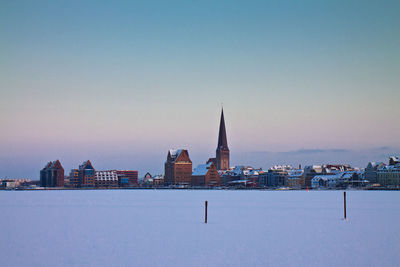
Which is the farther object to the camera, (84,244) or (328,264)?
(84,244)

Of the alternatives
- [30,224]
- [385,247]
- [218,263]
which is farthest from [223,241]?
[30,224]

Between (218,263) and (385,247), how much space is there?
36.2ft

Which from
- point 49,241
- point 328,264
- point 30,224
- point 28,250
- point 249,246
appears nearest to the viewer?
point 328,264

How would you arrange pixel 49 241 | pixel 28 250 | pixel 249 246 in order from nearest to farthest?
pixel 28 250 < pixel 249 246 < pixel 49 241

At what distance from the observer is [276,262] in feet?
80.3

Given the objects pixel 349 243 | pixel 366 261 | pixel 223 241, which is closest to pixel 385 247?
pixel 349 243

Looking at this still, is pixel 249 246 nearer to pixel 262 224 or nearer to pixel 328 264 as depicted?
pixel 328 264

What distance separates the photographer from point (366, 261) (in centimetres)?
2433

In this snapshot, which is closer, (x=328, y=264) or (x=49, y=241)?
(x=328, y=264)

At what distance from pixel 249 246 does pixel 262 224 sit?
14806mm

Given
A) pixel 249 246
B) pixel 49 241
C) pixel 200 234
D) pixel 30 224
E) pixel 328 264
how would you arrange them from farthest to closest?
pixel 30 224, pixel 200 234, pixel 49 241, pixel 249 246, pixel 328 264

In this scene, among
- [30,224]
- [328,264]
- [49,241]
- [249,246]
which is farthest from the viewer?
Answer: [30,224]

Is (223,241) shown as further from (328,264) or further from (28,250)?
(28,250)

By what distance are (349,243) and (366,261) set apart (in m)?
6.72
